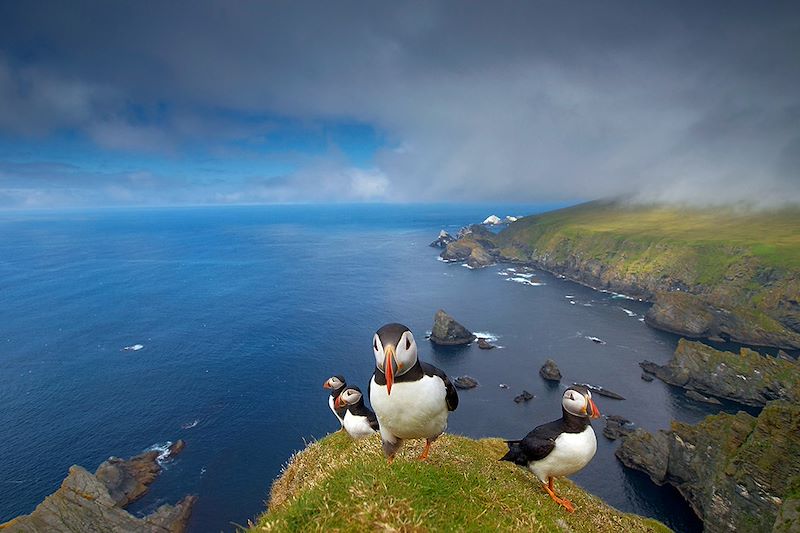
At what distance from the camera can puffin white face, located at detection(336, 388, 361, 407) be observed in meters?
15.6

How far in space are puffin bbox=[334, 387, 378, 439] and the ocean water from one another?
5955 millimetres

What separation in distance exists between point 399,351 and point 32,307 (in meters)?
148

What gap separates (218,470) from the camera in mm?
50375

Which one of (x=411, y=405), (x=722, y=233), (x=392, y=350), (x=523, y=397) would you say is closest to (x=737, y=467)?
(x=523, y=397)

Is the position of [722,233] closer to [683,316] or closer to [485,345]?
[683,316]

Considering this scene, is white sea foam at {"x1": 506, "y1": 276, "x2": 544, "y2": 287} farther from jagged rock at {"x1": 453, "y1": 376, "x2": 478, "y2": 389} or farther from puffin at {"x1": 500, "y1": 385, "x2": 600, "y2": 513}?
puffin at {"x1": 500, "y1": 385, "x2": 600, "y2": 513}

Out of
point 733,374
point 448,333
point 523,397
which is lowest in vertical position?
point 523,397

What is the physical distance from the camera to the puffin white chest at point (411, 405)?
27.8 feet

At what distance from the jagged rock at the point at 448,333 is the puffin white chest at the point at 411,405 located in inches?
3221

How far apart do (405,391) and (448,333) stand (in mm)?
83282

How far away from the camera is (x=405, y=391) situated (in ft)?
27.7

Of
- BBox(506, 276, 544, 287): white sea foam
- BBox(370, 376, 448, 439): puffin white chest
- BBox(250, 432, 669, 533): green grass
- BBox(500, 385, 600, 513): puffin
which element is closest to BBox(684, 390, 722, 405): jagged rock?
BBox(506, 276, 544, 287): white sea foam

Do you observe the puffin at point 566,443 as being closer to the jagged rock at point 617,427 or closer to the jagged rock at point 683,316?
the jagged rock at point 617,427

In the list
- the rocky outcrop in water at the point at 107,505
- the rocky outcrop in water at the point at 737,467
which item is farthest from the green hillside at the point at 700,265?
the rocky outcrop in water at the point at 107,505
